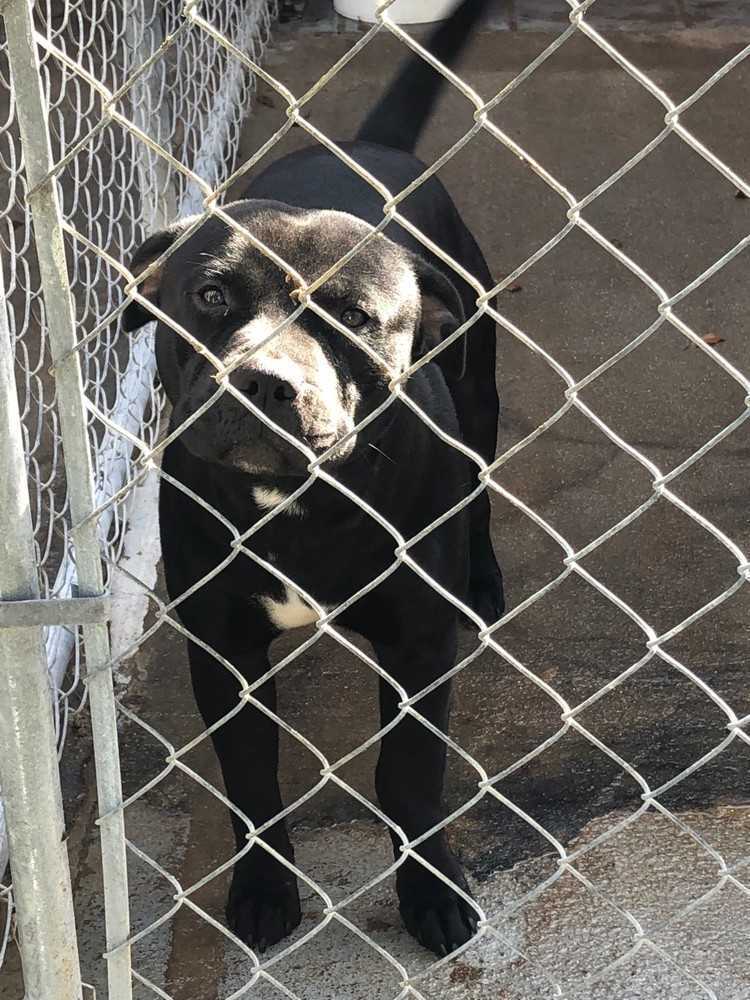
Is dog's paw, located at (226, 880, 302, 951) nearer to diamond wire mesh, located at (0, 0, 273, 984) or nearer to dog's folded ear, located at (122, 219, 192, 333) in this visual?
diamond wire mesh, located at (0, 0, 273, 984)

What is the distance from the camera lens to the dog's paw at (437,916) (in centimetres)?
262

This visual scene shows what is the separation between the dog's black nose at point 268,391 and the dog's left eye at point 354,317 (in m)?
0.33

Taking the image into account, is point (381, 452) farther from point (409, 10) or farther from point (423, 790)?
point (409, 10)

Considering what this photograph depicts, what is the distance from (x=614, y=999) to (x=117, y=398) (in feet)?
7.45

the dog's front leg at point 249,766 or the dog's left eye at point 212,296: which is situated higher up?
the dog's left eye at point 212,296

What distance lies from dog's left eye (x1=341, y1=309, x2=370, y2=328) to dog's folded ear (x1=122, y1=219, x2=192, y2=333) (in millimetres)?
339

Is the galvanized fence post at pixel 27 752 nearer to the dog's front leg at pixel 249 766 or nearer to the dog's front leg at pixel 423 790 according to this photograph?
the dog's front leg at pixel 249 766

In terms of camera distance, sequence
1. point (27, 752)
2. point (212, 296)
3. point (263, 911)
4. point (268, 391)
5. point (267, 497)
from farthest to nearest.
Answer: point (263, 911), point (267, 497), point (212, 296), point (268, 391), point (27, 752)

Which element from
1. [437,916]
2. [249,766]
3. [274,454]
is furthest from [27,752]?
[437,916]

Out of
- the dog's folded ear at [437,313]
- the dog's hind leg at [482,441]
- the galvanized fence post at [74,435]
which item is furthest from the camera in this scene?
the dog's hind leg at [482,441]

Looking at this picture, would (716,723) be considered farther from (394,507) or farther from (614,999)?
(394,507)

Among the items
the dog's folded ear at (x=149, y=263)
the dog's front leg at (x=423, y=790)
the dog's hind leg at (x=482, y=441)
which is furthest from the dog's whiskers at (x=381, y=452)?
the dog's hind leg at (x=482, y=441)

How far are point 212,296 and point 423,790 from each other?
1.02m

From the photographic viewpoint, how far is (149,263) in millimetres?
→ 2555
